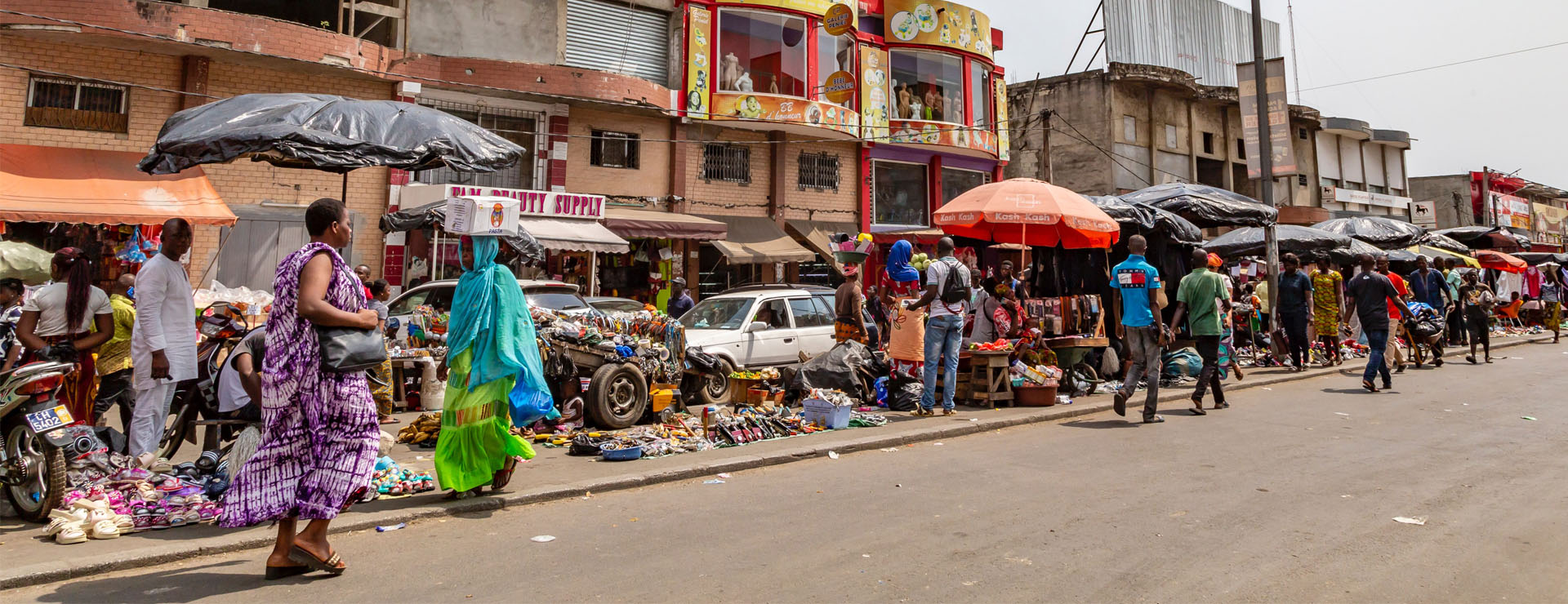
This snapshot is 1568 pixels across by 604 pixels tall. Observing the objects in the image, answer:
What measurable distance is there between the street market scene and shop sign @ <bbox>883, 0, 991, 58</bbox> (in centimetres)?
10

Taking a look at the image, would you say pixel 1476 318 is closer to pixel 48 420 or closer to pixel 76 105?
pixel 48 420

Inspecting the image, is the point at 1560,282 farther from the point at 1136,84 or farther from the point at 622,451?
the point at 622,451

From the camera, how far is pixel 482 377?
5.73 m

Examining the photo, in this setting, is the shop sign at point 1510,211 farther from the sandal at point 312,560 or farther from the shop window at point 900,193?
the sandal at point 312,560

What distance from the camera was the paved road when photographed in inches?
162

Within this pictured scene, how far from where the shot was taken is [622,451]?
23.9 ft

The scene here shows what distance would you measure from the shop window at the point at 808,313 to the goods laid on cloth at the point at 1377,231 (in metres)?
12.9

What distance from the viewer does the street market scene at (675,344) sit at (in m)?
4.42

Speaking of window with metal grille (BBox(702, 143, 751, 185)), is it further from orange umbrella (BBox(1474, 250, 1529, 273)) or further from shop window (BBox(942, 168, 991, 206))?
orange umbrella (BBox(1474, 250, 1529, 273))

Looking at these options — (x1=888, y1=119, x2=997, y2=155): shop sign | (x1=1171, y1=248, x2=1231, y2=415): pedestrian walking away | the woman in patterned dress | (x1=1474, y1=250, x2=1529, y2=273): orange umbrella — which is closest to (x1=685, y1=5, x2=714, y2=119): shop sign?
(x1=888, y1=119, x2=997, y2=155): shop sign

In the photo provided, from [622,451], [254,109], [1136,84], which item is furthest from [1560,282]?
[254,109]

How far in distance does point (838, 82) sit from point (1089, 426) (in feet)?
49.0

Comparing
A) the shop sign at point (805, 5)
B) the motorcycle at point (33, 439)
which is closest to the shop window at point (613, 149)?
the shop sign at point (805, 5)

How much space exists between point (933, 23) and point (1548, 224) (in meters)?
51.1
